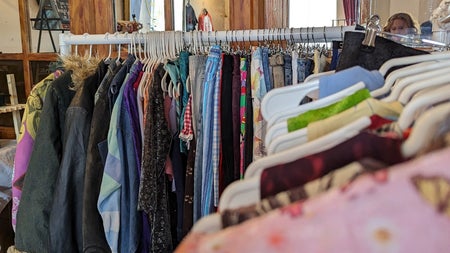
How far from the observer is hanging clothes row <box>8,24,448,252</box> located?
1.05 meters

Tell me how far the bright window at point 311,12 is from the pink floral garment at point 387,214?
1.38 m

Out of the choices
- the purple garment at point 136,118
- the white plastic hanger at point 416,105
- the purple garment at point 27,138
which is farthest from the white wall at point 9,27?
the white plastic hanger at point 416,105

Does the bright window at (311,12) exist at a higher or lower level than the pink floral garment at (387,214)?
higher

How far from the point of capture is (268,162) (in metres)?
0.42

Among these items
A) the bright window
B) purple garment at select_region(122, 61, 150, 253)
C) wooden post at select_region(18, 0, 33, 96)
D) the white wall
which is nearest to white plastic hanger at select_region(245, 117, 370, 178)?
purple garment at select_region(122, 61, 150, 253)

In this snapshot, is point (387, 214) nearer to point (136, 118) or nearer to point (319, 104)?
point (319, 104)

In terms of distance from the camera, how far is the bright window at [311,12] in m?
1.60

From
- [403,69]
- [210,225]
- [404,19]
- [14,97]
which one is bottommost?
[14,97]

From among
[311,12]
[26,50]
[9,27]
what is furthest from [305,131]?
[9,27]

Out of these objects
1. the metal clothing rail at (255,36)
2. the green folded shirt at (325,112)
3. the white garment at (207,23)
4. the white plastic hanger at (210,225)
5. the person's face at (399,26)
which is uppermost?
the white garment at (207,23)

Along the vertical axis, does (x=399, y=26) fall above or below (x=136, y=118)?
above

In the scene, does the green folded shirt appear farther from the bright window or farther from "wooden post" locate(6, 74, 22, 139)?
"wooden post" locate(6, 74, 22, 139)

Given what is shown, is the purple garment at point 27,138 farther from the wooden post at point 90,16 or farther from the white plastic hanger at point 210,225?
the white plastic hanger at point 210,225

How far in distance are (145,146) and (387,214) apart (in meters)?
0.82
